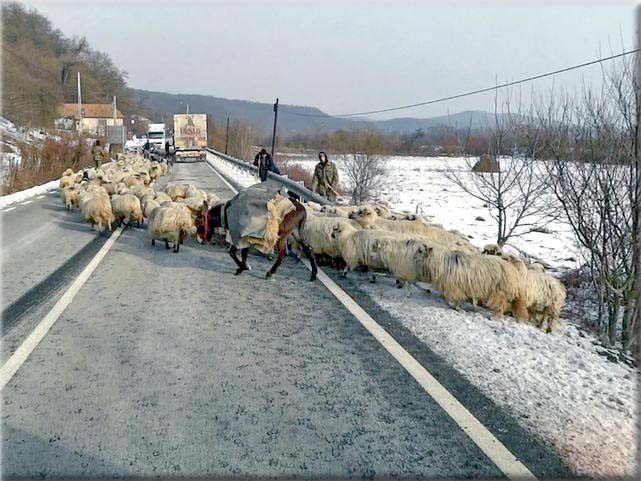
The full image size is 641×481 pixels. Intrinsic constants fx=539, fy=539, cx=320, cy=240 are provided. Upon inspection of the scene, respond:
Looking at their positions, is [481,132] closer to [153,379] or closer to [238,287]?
[238,287]

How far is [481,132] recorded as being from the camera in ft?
42.1

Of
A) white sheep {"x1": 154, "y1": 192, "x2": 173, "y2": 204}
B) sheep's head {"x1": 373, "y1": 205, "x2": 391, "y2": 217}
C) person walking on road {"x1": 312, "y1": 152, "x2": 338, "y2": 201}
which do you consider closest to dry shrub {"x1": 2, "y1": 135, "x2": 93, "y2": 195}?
white sheep {"x1": 154, "y1": 192, "x2": 173, "y2": 204}

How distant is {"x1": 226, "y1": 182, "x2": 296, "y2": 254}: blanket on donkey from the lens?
753 cm

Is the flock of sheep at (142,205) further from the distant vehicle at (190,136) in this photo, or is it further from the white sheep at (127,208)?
the distant vehicle at (190,136)

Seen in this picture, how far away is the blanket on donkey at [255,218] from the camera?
297 inches

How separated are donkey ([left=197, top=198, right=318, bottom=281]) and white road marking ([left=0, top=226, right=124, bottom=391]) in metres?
1.77

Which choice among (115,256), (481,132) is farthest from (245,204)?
(481,132)

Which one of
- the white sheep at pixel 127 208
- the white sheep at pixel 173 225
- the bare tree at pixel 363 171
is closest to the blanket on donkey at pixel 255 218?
the white sheep at pixel 173 225

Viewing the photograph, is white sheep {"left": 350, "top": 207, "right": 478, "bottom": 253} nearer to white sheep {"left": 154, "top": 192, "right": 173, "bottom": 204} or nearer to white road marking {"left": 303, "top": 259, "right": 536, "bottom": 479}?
white road marking {"left": 303, "top": 259, "right": 536, "bottom": 479}

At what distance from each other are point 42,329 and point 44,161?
75.0 ft

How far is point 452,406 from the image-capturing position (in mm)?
3795

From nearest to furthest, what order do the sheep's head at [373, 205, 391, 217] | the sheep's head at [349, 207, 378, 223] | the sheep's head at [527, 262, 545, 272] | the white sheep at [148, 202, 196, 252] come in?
the sheep's head at [527, 262, 545, 272] < the sheep's head at [349, 207, 378, 223] < the white sheep at [148, 202, 196, 252] < the sheep's head at [373, 205, 391, 217]

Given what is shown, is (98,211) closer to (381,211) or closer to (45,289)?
(45,289)

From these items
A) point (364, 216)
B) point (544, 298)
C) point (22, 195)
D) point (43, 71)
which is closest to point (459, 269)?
point (544, 298)
